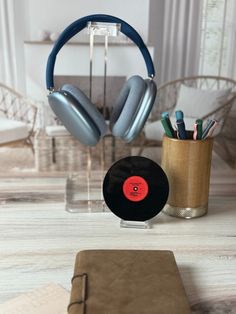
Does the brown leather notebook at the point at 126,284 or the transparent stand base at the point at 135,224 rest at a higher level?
the brown leather notebook at the point at 126,284

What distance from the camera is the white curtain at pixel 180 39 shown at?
3188mm

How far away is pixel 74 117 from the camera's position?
0.86 metres

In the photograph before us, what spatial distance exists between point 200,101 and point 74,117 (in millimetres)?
2172

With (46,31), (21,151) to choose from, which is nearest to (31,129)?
(21,151)

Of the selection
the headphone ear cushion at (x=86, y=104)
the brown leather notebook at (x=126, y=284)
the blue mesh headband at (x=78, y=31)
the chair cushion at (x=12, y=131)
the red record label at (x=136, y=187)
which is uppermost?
the blue mesh headband at (x=78, y=31)

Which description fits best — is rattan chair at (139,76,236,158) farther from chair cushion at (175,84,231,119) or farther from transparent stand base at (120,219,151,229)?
transparent stand base at (120,219,151,229)

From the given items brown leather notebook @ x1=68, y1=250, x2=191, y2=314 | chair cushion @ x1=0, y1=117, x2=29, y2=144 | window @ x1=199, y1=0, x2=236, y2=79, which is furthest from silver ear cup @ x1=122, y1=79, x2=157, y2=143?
window @ x1=199, y1=0, x2=236, y2=79

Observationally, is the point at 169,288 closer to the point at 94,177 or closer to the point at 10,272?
the point at 10,272

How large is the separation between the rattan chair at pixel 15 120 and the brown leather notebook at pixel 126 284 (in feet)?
7.26

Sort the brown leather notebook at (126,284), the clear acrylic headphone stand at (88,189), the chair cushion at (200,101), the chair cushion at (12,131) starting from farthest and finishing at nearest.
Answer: the chair cushion at (200,101) < the chair cushion at (12,131) < the clear acrylic headphone stand at (88,189) < the brown leather notebook at (126,284)

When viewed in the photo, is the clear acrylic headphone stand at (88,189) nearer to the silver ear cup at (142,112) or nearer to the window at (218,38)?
the silver ear cup at (142,112)

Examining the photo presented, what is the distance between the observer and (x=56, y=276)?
669 millimetres

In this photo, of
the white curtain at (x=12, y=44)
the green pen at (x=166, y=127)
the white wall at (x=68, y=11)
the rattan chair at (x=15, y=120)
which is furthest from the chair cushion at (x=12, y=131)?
the green pen at (x=166, y=127)

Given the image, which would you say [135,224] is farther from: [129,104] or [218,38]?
[218,38]
